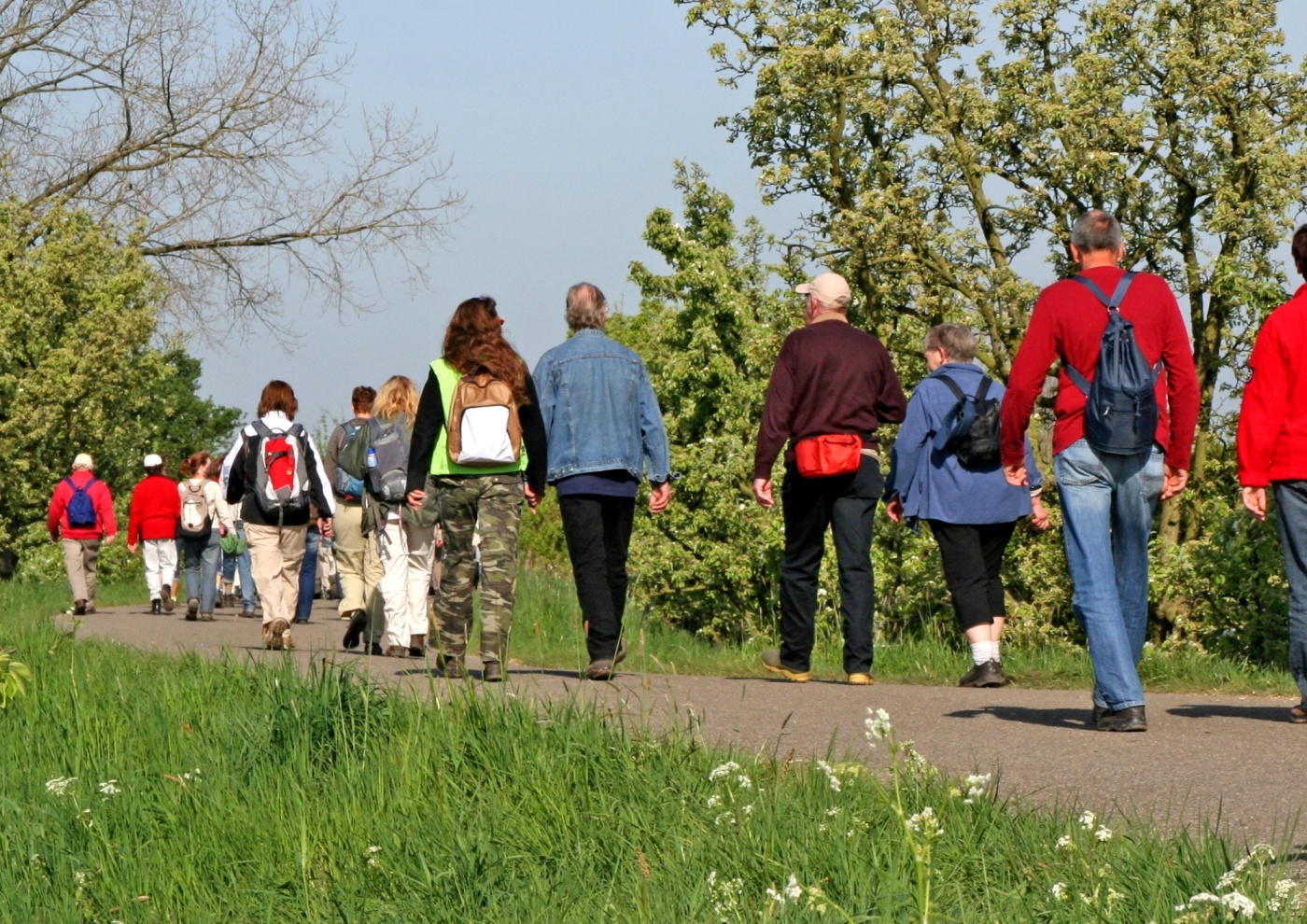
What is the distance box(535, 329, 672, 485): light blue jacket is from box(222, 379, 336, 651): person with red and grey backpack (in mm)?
4079

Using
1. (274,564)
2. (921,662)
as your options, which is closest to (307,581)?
(274,564)

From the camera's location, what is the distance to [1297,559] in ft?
23.7

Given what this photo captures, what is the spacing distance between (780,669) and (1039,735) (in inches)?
103

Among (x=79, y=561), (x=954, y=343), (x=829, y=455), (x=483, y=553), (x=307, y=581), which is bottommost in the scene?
(x=483, y=553)

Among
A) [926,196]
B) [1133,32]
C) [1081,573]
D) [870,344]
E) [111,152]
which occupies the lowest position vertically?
[1081,573]

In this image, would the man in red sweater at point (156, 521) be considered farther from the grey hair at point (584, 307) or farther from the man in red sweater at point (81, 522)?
the grey hair at point (584, 307)

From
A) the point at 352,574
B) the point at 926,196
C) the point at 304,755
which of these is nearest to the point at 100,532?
the point at 352,574

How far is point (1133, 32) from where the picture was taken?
13.2 m

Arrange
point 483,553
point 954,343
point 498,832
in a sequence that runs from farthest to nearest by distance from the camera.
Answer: point 954,343, point 483,553, point 498,832

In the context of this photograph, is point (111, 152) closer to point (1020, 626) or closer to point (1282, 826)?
point (1020, 626)

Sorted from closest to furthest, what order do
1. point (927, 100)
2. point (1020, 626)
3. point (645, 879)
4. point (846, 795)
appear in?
point (645, 879) < point (846, 795) < point (1020, 626) < point (927, 100)

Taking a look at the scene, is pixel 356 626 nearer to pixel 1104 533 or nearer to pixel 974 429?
pixel 974 429

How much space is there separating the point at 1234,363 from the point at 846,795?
9467 millimetres

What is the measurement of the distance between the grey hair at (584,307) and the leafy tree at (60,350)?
22306 mm
